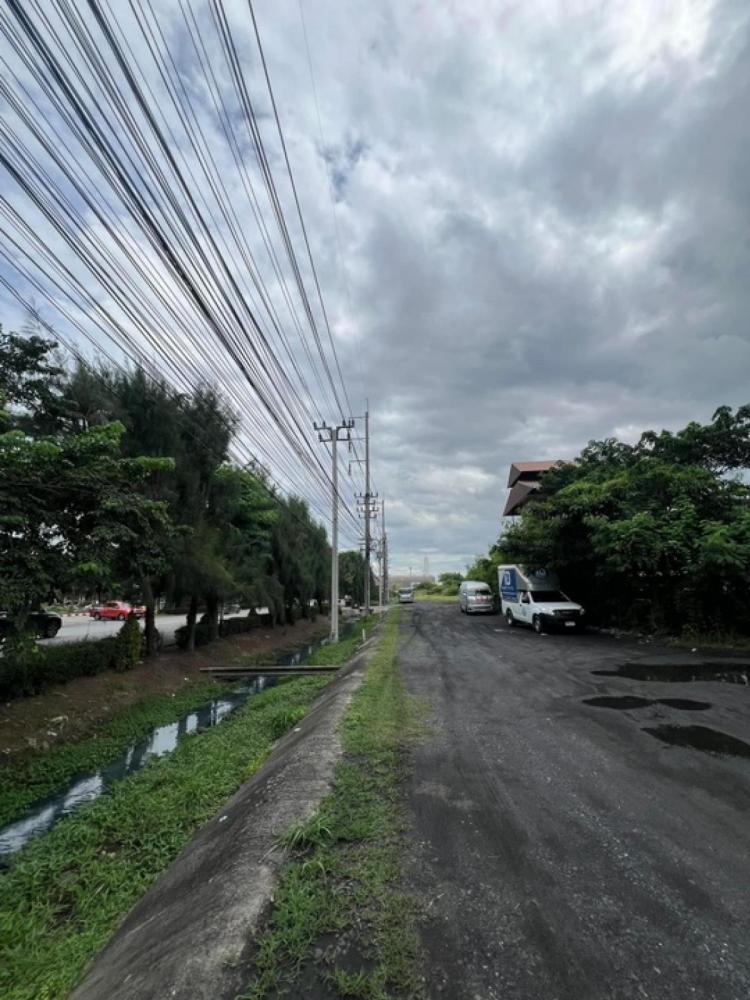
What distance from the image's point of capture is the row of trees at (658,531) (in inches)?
546

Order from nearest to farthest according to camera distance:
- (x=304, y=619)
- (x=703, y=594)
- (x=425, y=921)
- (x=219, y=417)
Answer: (x=425, y=921) → (x=703, y=594) → (x=219, y=417) → (x=304, y=619)

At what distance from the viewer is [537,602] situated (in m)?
19.7

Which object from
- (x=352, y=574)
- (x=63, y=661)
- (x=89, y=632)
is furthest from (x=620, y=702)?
(x=352, y=574)

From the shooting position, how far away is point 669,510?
50.2ft

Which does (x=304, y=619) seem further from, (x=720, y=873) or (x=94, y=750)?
(x=720, y=873)

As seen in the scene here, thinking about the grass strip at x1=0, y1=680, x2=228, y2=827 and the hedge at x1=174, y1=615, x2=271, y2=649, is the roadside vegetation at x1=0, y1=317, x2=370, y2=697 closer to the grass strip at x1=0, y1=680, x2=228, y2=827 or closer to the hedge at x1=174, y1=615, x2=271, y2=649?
the hedge at x1=174, y1=615, x2=271, y2=649

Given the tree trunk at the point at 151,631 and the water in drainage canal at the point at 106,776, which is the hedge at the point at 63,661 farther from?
the water in drainage canal at the point at 106,776

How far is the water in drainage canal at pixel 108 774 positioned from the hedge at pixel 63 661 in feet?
7.73

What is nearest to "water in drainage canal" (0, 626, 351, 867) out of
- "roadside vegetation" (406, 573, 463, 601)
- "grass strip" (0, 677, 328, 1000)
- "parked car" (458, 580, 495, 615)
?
"grass strip" (0, 677, 328, 1000)

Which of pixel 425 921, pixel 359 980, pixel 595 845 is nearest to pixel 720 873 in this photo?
pixel 595 845

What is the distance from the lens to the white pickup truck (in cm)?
1825

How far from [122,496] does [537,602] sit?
16.3 metres

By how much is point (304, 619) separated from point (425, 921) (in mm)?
38662

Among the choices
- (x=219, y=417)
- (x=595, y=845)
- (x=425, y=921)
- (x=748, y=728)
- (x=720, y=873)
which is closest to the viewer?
(x=425, y=921)
